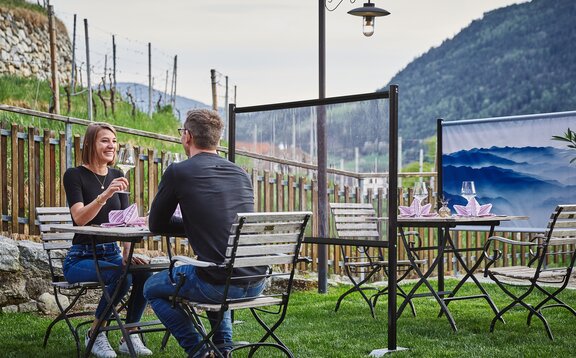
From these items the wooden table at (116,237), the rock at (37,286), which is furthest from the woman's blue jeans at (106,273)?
the rock at (37,286)

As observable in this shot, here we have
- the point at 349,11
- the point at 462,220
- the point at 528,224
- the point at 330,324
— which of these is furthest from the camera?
the point at 528,224

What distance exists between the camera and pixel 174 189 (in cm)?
447

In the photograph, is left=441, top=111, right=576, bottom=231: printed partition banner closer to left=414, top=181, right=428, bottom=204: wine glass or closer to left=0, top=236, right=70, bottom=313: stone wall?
left=414, top=181, right=428, bottom=204: wine glass

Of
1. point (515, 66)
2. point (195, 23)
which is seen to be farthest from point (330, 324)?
point (515, 66)

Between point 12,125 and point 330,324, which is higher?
point 12,125

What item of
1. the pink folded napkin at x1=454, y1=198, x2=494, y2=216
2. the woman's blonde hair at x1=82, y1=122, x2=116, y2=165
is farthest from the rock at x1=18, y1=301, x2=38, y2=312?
the pink folded napkin at x1=454, y1=198, x2=494, y2=216

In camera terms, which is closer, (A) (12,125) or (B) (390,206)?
(B) (390,206)

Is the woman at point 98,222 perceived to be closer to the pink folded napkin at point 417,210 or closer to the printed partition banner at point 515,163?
the pink folded napkin at point 417,210

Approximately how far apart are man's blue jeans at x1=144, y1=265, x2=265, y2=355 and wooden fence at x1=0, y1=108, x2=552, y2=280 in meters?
2.37

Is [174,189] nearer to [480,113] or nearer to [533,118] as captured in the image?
[533,118]

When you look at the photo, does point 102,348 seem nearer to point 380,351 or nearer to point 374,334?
point 380,351

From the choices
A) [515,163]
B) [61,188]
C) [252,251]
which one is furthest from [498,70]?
[252,251]

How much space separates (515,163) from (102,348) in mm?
6055

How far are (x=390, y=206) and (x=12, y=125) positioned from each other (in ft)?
13.1
